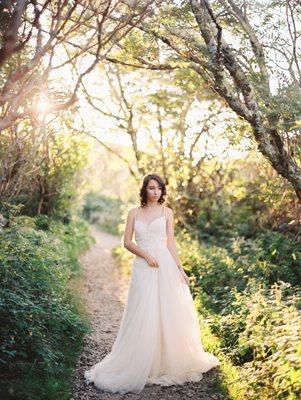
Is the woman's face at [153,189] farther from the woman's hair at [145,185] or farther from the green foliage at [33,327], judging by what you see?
the green foliage at [33,327]

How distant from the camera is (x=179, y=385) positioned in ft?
19.0

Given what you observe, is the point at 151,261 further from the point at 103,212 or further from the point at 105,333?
the point at 103,212

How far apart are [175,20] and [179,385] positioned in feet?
18.0

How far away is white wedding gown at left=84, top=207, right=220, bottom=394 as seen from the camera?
575 centimetres

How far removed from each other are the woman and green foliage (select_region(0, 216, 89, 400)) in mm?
638

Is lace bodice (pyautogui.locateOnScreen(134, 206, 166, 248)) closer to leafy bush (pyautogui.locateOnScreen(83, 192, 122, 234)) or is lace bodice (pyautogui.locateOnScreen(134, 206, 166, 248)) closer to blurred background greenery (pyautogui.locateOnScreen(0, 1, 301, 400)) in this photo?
blurred background greenery (pyautogui.locateOnScreen(0, 1, 301, 400))

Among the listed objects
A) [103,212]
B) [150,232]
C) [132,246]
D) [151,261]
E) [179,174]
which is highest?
[179,174]

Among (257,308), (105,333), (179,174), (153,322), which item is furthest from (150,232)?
(179,174)

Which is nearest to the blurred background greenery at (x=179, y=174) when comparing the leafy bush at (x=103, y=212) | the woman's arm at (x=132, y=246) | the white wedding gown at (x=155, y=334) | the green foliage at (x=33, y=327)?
the green foliage at (x=33, y=327)

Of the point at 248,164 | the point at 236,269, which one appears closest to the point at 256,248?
the point at 236,269

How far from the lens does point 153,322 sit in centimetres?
594

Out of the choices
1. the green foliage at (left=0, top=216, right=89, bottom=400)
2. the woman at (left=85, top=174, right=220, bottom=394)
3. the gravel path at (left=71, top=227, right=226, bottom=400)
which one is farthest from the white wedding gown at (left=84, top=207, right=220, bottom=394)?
the green foliage at (left=0, top=216, right=89, bottom=400)

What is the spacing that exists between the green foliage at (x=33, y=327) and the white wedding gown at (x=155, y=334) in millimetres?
646

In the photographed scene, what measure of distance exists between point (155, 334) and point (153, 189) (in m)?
1.88
